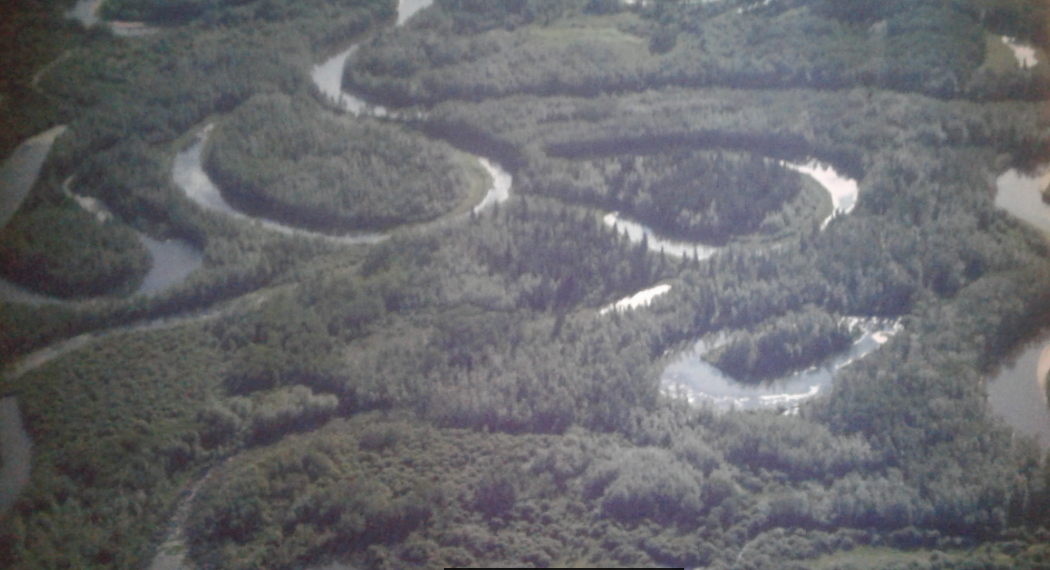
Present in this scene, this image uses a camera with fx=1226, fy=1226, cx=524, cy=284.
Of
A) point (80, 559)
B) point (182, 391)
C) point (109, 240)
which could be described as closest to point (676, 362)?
point (182, 391)

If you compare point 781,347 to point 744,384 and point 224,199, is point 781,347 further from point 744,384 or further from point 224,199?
point 224,199

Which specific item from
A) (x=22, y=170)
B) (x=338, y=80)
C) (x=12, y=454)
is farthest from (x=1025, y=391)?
(x=22, y=170)

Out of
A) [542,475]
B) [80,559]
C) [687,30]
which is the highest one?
[687,30]

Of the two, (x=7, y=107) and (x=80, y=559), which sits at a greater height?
(x=7, y=107)

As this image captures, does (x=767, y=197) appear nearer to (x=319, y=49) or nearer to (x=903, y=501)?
(x=903, y=501)

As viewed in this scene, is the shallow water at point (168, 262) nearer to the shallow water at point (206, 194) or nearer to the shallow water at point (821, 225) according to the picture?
the shallow water at point (206, 194)

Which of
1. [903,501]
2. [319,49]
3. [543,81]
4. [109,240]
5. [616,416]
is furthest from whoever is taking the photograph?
[319,49]

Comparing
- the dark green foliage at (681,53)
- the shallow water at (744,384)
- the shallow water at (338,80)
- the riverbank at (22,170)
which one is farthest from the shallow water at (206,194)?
the shallow water at (744,384)
